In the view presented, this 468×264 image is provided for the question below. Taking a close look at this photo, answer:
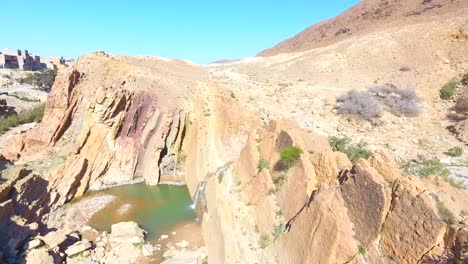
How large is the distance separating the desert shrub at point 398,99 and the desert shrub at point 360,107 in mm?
1058

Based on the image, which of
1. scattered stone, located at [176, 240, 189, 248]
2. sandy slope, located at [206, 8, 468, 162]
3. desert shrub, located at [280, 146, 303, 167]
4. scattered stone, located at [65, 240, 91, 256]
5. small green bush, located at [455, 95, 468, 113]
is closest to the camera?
desert shrub, located at [280, 146, 303, 167]

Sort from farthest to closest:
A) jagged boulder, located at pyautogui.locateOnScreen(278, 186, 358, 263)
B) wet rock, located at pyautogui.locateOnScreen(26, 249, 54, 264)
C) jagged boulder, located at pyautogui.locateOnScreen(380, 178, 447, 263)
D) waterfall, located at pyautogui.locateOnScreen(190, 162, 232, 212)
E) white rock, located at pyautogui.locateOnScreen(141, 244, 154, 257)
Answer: waterfall, located at pyautogui.locateOnScreen(190, 162, 232, 212), white rock, located at pyautogui.locateOnScreen(141, 244, 154, 257), wet rock, located at pyautogui.locateOnScreen(26, 249, 54, 264), jagged boulder, located at pyautogui.locateOnScreen(278, 186, 358, 263), jagged boulder, located at pyautogui.locateOnScreen(380, 178, 447, 263)

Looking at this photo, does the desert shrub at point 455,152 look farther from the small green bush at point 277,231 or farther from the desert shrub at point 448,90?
the small green bush at point 277,231

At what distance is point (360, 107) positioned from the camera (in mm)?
21484

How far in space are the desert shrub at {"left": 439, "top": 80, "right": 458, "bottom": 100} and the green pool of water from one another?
18527mm

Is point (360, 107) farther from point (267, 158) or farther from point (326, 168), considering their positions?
point (326, 168)

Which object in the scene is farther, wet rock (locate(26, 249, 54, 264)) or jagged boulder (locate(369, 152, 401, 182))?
wet rock (locate(26, 249, 54, 264))

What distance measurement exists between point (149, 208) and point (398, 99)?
57.4ft

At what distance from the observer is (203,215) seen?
1531 centimetres

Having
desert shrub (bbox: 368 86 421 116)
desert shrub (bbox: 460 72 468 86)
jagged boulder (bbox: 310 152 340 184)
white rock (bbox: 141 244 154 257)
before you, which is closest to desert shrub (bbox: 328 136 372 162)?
jagged boulder (bbox: 310 152 340 184)

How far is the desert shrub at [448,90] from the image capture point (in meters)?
23.1

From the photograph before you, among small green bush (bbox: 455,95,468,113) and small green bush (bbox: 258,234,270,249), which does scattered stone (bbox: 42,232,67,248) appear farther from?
small green bush (bbox: 455,95,468,113)

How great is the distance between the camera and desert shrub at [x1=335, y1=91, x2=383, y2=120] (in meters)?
21.1

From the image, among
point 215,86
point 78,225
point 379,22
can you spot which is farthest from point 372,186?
point 379,22
